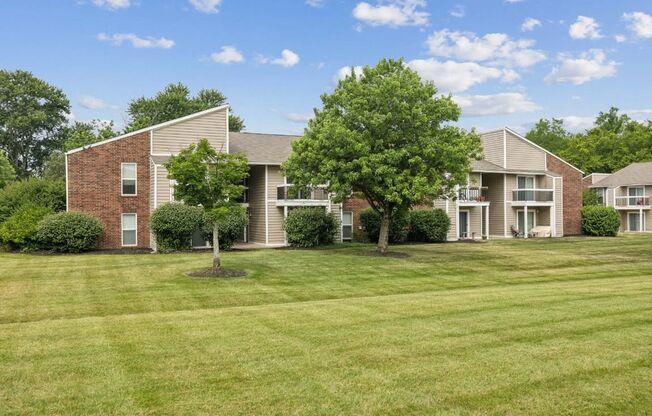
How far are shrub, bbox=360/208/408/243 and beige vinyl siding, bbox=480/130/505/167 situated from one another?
418 inches

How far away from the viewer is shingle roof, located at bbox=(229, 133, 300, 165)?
28625 millimetres

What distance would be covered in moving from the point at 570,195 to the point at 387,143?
73.3 feet

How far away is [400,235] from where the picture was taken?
30844mm

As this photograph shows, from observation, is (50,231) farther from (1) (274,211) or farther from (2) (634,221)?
(2) (634,221)

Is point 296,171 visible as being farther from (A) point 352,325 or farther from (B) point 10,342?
(B) point 10,342

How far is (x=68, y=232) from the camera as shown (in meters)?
23.6

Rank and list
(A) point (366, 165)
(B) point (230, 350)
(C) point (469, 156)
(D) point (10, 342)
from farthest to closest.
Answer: (C) point (469, 156) < (A) point (366, 165) < (D) point (10, 342) < (B) point (230, 350)

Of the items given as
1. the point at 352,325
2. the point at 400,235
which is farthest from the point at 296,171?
the point at 352,325

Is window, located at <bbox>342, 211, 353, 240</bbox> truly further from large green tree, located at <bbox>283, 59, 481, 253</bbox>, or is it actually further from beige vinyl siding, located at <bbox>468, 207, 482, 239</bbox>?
beige vinyl siding, located at <bbox>468, 207, 482, 239</bbox>

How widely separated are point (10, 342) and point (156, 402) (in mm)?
4222

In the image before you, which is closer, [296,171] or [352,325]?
[352,325]

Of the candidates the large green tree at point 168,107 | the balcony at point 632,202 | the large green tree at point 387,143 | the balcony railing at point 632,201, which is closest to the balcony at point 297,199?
the large green tree at point 387,143

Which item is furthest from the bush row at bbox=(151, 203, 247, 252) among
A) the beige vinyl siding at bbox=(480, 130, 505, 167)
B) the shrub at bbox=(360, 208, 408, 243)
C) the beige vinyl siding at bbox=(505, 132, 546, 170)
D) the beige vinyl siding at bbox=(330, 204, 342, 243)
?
the beige vinyl siding at bbox=(505, 132, 546, 170)

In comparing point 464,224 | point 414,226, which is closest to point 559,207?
point 464,224
